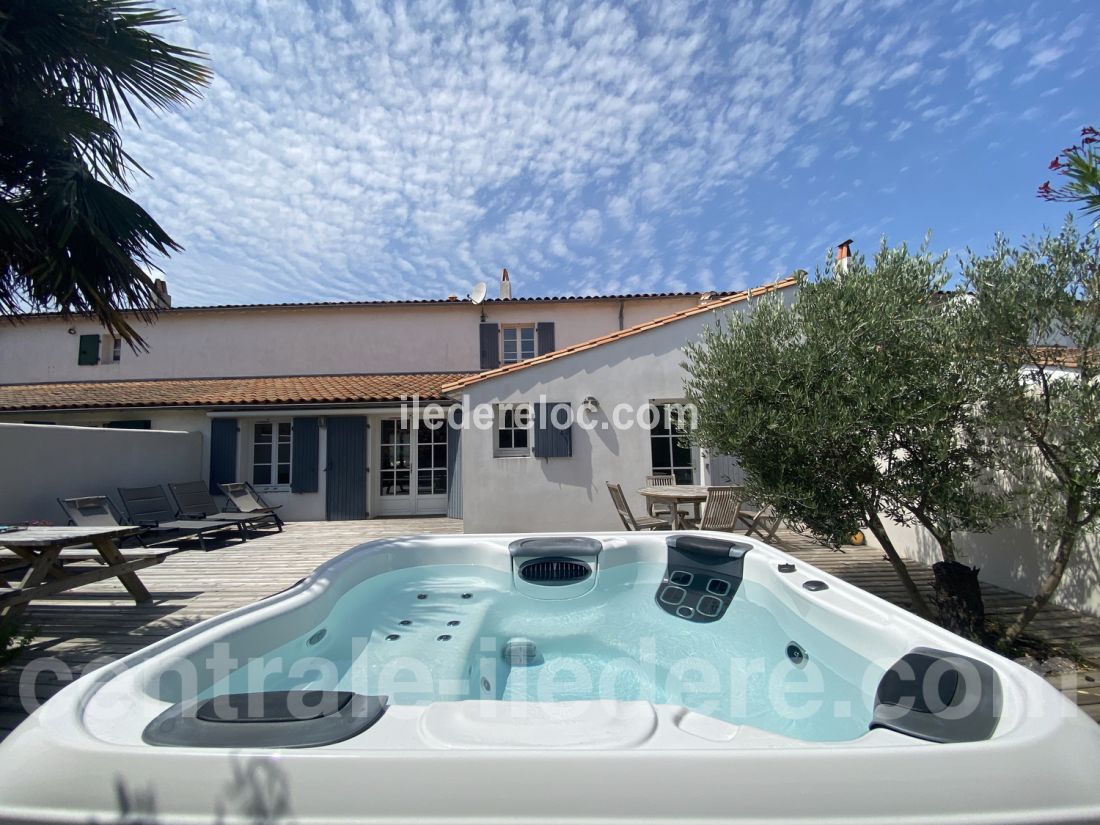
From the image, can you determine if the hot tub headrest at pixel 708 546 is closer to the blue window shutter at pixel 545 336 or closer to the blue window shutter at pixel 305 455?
the blue window shutter at pixel 305 455

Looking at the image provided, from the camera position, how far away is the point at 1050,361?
13.3 ft

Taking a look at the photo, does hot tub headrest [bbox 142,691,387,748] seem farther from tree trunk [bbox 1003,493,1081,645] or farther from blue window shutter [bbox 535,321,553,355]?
blue window shutter [bbox 535,321,553,355]

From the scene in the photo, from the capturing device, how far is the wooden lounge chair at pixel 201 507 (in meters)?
9.81

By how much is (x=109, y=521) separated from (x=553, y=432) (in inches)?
314

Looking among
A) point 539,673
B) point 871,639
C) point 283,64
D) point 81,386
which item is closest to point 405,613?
point 539,673

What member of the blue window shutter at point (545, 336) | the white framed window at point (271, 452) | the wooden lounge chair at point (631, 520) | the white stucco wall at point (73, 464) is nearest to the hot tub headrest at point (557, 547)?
the wooden lounge chair at point (631, 520)

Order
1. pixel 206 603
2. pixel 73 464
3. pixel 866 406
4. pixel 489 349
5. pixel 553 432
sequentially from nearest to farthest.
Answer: pixel 866 406 → pixel 206 603 → pixel 73 464 → pixel 553 432 → pixel 489 349

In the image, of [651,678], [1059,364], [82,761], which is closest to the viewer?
[82,761]

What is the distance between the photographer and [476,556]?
6.37 metres

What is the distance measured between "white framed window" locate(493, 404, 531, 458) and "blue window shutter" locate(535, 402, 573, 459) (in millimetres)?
296

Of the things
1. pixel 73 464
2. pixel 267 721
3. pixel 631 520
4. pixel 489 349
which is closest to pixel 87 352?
pixel 73 464

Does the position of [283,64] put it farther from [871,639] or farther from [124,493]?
[871,639]

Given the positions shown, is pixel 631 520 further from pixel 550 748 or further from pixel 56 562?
pixel 56 562

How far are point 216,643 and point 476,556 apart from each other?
352 cm
